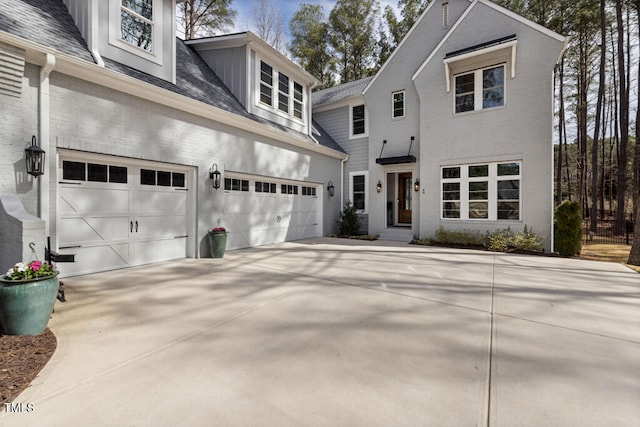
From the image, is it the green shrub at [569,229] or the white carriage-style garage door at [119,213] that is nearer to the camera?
the white carriage-style garage door at [119,213]

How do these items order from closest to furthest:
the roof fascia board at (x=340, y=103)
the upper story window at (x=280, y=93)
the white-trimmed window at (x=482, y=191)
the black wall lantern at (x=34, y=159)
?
1. the black wall lantern at (x=34, y=159)
2. the white-trimmed window at (x=482, y=191)
3. the upper story window at (x=280, y=93)
4. the roof fascia board at (x=340, y=103)

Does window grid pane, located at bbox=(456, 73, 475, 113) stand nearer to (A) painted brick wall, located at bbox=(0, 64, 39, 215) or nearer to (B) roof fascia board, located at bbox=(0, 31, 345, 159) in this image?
(B) roof fascia board, located at bbox=(0, 31, 345, 159)

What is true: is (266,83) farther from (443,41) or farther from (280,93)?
(443,41)

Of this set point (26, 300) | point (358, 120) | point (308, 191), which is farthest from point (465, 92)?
point (26, 300)

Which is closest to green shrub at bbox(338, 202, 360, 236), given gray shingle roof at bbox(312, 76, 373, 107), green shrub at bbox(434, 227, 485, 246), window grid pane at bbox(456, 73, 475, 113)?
green shrub at bbox(434, 227, 485, 246)

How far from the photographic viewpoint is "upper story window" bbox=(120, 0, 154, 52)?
6266 millimetres

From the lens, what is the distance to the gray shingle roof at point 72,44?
16.0 feet

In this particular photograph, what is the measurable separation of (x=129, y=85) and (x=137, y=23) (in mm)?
1923

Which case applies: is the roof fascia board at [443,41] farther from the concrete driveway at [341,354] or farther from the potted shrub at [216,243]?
the potted shrub at [216,243]

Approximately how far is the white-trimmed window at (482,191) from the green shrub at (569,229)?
1064 mm

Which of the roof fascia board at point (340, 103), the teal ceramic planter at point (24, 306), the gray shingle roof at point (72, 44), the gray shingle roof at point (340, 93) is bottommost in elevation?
the teal ceramic planter at point (24, 306)

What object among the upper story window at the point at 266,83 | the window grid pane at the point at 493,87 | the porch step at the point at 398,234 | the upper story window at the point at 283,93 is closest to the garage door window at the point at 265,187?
the upper story window at the point at 266,83

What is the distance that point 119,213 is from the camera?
591 centimetres

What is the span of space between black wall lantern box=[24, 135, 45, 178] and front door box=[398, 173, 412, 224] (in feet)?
38.3
